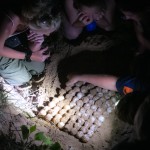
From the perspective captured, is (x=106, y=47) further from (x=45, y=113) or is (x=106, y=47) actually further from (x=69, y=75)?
(x=45, y=113)

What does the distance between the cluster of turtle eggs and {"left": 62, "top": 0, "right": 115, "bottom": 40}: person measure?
77cm

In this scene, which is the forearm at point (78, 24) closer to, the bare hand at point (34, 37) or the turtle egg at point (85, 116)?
the bare hand at point (34, 37)

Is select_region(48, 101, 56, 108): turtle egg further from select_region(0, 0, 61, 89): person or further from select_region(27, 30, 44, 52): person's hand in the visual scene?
select_region(27, 30, 44, 52): person's hand

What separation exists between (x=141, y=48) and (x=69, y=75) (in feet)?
3.10

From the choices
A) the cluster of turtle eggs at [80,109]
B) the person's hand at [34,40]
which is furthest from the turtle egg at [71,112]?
the person's hand at [34,40]

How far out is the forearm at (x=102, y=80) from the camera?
10.4 ft

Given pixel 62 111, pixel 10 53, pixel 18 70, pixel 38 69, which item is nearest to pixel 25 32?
pixel 10 53

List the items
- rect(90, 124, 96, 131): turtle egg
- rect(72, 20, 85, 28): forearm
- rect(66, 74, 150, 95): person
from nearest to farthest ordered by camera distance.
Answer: rect(66, 74, 150, 95): person, rect(90, 124, 96, 131): turtle egg, rect(72, 20, 85, 28): forearm

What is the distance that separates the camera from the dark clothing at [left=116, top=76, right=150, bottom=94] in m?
2.77

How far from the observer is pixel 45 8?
97.9 inches

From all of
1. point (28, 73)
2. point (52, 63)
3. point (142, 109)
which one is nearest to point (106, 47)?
point (52, 63)

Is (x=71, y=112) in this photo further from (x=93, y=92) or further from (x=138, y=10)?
(x=138, y=10)

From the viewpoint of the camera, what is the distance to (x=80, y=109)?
3.21 m

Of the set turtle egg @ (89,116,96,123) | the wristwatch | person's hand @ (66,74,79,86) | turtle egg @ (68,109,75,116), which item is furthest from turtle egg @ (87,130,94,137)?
the wristwatch
